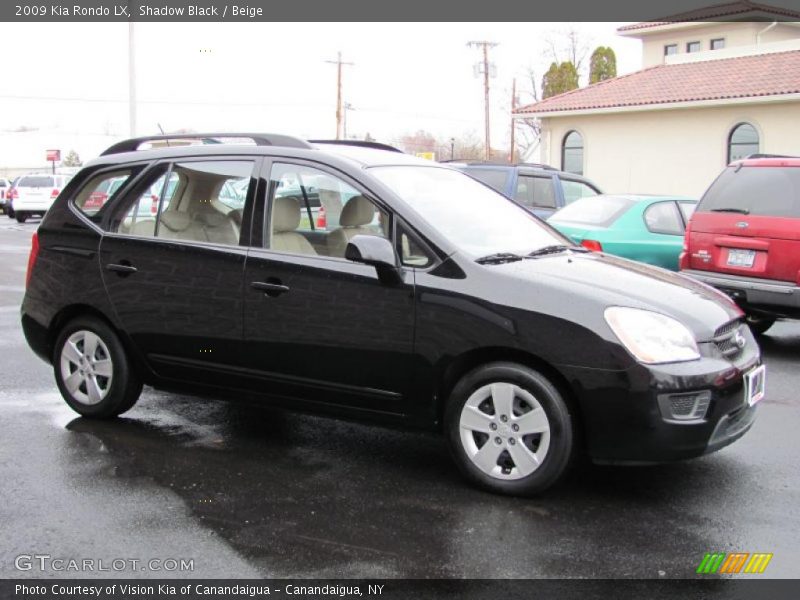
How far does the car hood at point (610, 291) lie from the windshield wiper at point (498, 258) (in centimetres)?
5

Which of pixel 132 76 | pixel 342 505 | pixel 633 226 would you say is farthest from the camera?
pixel 132 76

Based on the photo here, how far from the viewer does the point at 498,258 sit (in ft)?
15.3

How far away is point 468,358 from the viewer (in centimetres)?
450

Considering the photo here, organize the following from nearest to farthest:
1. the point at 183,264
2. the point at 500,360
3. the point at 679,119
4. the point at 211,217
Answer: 1. the point at 500,360
2. the point at 183,264
3. the point at 211,217
4. the point at 679,119

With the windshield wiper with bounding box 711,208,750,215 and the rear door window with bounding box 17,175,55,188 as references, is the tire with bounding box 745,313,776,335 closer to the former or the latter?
the windshield wiper with bounding box 711,208,750,215

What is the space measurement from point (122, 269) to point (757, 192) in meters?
5.85

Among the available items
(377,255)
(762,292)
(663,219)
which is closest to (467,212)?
(377,255)

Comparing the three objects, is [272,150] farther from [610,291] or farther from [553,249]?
[610,291]

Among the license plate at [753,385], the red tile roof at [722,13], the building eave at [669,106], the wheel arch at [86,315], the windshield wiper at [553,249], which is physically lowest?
the license plate at [753,385]

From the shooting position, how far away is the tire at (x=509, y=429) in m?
4.27

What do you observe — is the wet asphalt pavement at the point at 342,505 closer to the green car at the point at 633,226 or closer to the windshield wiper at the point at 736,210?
the windshield wiper at the point at 736,210

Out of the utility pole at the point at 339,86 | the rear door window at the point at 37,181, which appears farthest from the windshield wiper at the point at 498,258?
the utility pole at the point at 339,86

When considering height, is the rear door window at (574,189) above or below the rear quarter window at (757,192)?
above

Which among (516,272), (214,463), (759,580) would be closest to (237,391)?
(214,463)
